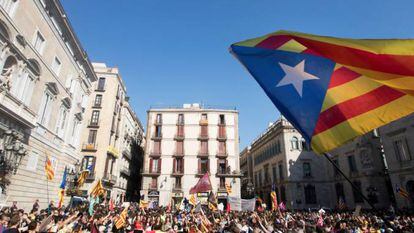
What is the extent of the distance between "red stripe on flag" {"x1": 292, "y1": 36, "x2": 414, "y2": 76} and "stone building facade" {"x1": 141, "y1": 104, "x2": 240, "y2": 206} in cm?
3937

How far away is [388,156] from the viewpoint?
2969 centimetres

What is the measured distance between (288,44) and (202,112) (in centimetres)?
4310

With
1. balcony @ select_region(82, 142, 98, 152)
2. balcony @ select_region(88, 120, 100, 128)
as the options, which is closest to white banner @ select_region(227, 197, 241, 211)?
balcony @ select_region(82, 142, 98, 152)

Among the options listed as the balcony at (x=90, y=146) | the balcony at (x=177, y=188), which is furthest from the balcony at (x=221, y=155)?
the balcony at (x=90, y=146)

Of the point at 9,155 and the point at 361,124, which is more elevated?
the point at 9,155

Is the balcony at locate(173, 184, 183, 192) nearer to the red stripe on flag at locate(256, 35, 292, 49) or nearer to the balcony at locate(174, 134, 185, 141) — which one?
the balcony at locate(174, 134, 185, 141)

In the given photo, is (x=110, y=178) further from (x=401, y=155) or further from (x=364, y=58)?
(x=364, y=58)

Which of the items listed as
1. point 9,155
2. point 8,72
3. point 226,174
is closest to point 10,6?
point 8,72

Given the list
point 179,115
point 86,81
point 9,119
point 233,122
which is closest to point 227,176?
point 233,122

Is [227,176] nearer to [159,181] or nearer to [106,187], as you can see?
[159,181]

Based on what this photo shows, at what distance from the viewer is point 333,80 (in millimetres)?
4816

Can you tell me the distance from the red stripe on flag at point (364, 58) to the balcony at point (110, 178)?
1359 inches

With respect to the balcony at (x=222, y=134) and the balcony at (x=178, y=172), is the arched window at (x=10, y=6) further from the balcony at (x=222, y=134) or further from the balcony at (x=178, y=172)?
the balcony at (x=222, y=134)

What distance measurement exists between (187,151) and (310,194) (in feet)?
69.8
